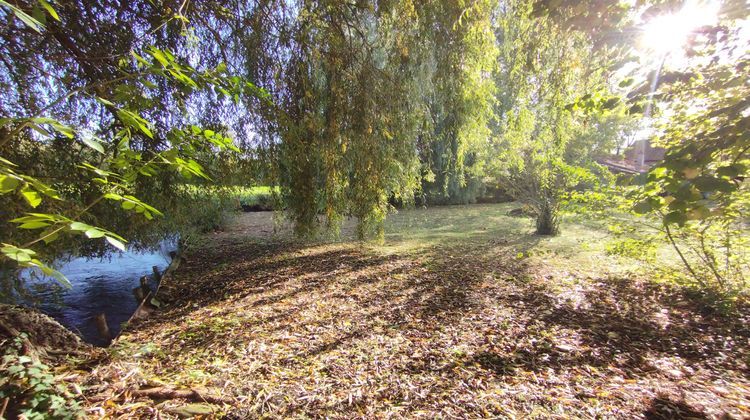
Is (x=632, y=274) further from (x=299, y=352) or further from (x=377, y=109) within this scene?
(x=299, y=352)

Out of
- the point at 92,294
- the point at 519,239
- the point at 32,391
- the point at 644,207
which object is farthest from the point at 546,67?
the point at 92,294

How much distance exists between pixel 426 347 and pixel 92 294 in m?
5.60

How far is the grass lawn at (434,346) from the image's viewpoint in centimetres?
206

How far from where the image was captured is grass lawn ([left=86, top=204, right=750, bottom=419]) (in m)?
2.06

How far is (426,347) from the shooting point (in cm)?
287

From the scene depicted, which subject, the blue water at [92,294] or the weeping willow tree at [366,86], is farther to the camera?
the blue water at [92,294]

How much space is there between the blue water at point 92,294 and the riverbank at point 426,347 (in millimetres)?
845

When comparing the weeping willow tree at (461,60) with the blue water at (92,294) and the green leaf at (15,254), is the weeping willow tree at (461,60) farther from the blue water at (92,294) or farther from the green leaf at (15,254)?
Result: the blue water at (92,294)

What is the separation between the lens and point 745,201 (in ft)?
9.29

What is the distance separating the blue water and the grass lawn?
883 millimetres

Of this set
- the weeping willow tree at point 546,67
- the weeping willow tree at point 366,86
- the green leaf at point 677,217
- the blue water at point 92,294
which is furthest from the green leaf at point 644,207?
the blue water at point 92,294

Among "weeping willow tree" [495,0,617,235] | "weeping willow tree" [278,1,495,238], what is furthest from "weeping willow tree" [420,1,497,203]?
"weeping willow tree" [495,0,617,235]

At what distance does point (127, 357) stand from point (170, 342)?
481mm

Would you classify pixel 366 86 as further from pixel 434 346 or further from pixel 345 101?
pixel 434 346
